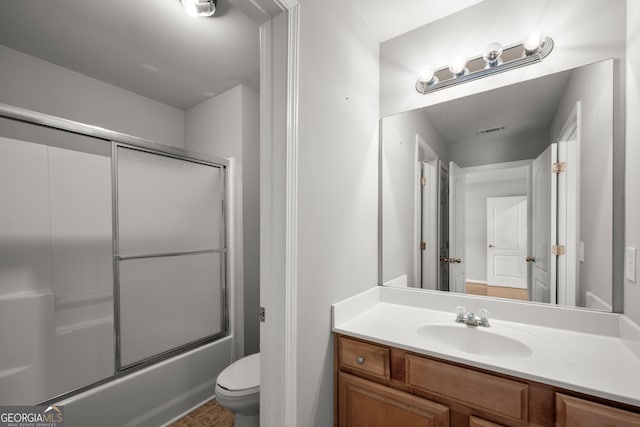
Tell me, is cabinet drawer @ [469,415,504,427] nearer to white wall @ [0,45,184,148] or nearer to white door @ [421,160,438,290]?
white door @ [421,160,438,290]

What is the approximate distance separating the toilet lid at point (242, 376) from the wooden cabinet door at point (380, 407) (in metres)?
0.55

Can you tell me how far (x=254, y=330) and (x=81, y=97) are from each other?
8.25 feet

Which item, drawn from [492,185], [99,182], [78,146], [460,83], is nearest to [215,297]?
[99,182]

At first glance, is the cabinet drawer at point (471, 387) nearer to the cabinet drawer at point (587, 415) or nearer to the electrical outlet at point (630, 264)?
the cabinet drawer at point (587, 415)

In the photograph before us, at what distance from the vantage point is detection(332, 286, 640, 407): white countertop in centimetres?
85

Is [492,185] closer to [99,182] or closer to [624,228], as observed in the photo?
[624,228]

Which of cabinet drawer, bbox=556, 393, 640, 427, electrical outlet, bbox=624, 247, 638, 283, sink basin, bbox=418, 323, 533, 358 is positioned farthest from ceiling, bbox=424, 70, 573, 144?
cabinet drawer, bbox=556, 393, 640, 427

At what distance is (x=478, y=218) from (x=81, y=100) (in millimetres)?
3153

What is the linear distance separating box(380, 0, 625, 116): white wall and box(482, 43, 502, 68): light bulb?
0.23 feet

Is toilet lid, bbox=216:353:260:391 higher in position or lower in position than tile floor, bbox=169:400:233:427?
higher

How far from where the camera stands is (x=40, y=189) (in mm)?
1906

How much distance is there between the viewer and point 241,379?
1.58 meters

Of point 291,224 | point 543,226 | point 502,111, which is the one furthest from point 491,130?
point 291,224

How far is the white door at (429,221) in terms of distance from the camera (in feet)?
5.29
